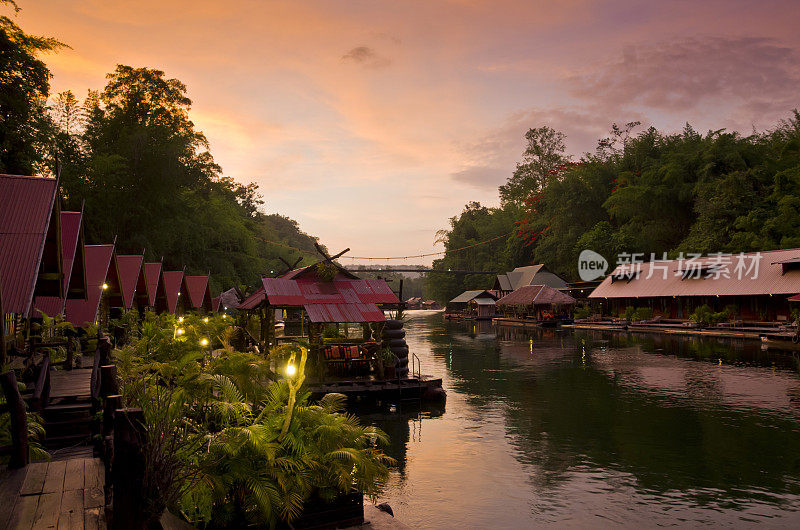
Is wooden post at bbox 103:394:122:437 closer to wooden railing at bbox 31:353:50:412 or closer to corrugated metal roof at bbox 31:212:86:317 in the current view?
wooden railing at bbox 31:353:50:412

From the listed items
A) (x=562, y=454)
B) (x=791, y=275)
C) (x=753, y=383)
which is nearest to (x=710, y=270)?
(x=791, y=275)

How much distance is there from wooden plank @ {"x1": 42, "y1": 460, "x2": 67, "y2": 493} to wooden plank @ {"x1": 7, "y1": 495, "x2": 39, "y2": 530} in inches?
10.0

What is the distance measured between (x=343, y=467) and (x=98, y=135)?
46503mm

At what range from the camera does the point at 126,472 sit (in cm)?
531

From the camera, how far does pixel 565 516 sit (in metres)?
11.5

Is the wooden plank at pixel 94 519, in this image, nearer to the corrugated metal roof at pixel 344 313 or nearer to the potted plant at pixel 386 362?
the corrugated metal roof at pixel 344 313

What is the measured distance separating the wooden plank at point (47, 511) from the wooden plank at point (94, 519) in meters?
0.28

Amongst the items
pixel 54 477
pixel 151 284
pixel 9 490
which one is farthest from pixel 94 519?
pixel 151 284

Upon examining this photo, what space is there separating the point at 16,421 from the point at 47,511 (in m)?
1.79

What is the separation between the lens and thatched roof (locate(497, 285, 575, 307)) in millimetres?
66875

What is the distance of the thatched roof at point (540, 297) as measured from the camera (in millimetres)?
66875

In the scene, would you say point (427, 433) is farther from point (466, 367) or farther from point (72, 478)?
point (466, 367)

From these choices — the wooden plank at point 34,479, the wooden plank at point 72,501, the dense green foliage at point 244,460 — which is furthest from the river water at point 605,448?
the wooden plank at point 34,479

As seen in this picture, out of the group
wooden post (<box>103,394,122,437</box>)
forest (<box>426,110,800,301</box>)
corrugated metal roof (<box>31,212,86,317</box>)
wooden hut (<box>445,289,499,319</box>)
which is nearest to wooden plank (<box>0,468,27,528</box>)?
wooden post (<box>103,394,122,437</box>)
